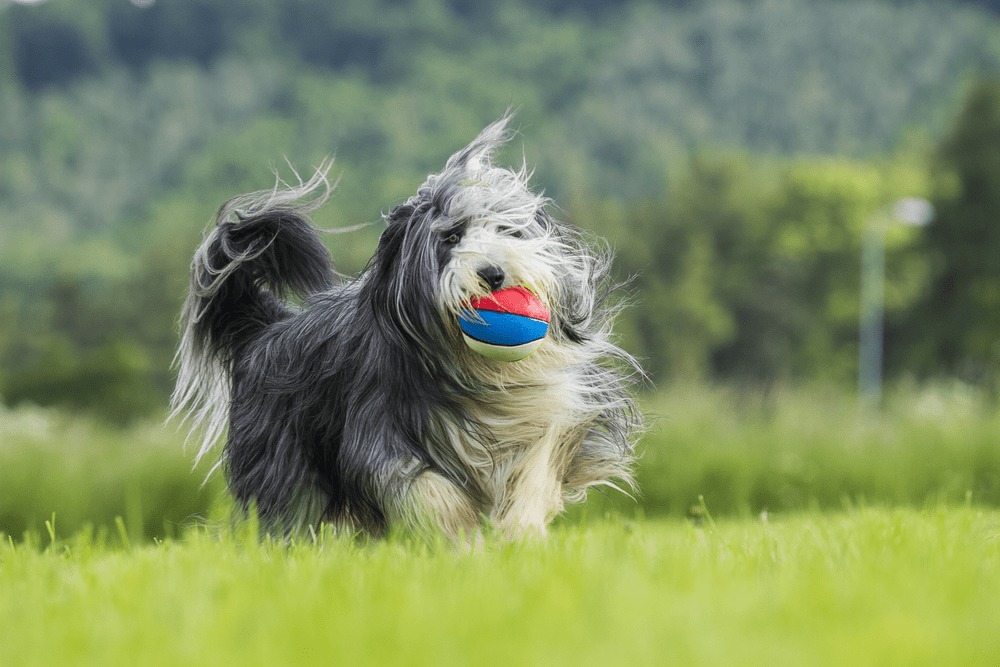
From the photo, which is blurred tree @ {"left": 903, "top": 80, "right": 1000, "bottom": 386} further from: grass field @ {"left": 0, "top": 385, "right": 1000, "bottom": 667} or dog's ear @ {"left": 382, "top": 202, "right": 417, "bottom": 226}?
grass field @ {"left": 0, "top": 385, "right": 1000, "bottom": 667}

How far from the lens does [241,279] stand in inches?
205

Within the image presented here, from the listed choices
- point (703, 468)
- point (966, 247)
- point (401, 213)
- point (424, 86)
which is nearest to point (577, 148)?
point (424, 86)

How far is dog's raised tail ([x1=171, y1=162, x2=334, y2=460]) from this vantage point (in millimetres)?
5160

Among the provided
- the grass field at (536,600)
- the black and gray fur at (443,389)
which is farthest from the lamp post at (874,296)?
the grass field at (536,600)

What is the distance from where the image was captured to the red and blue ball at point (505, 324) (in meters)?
3.69

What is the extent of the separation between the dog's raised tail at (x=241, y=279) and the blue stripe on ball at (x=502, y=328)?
1597 mm

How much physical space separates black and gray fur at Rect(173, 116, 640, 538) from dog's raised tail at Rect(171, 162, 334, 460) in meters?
0.22

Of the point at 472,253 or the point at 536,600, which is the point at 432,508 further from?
the point at 536,600

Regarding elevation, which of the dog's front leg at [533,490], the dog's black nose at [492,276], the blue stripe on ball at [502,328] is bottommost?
the dog's front leg at [533,490]

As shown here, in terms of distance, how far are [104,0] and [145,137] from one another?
110 feet

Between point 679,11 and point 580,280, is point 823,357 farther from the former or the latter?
point 679,11

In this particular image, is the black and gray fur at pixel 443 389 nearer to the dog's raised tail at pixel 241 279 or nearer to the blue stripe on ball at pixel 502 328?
the blue stripe on ball at pixel 502 328

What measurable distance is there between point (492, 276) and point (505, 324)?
0.16 m

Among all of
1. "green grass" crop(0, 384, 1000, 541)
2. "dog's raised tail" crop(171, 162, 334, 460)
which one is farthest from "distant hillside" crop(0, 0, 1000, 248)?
"dog's raised tail" crop(171, 162, 334, 460)
